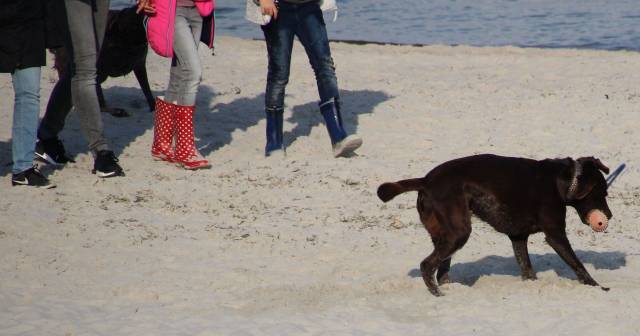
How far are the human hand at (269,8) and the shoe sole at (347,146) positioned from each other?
104 cm

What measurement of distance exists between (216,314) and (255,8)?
362 centimetres

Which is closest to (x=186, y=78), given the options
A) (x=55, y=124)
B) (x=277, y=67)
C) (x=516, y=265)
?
(x=277, y=67)

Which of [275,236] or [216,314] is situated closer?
[216,314]

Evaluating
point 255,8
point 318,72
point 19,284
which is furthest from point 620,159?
point 19,284

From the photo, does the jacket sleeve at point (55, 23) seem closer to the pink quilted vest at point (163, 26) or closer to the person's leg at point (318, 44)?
the pink quilted vest at point (163, 26)

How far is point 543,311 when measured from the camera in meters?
5.05

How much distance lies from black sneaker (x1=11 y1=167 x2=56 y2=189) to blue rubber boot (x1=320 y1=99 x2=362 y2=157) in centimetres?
210

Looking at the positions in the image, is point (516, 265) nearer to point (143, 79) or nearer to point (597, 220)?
point (597, 220)

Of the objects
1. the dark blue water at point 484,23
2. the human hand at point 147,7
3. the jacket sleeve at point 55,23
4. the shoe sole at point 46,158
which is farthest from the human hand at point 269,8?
the dark blue water at point 484,23

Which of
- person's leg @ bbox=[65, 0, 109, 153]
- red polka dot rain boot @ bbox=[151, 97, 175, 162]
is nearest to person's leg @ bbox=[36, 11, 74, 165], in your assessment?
person's leg @ bbox=[65, 0, 109, 153]

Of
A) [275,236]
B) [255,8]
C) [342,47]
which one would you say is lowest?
[342,47]

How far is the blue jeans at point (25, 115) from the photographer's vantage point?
7.25 meters

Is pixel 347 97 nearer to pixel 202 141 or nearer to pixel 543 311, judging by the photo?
pixel 202 141

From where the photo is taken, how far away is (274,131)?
8578 mm
